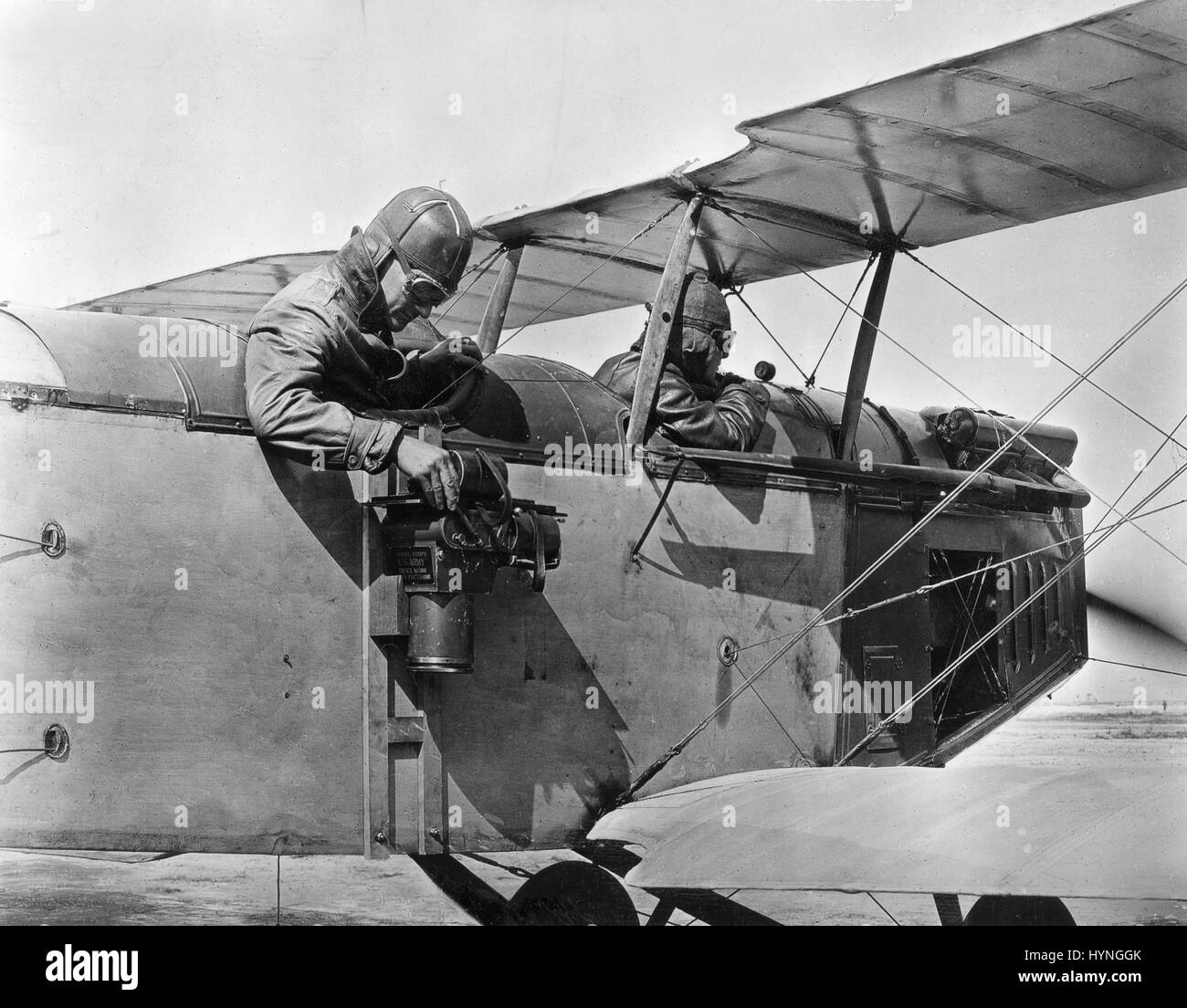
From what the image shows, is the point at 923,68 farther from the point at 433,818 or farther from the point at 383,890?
the point at 383,890

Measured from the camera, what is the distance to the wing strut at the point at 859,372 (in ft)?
20.8

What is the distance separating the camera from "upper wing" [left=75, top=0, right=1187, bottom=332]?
4613mm

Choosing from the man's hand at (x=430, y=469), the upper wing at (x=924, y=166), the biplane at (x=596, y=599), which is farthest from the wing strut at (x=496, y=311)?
the man's hand at (x=430, y=469)

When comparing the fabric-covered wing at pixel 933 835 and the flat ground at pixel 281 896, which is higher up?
the fabric-covered wing at pixel 933 835

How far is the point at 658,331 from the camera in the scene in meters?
5.49

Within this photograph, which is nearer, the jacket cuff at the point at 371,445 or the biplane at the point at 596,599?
the biplane at the point at 596,599

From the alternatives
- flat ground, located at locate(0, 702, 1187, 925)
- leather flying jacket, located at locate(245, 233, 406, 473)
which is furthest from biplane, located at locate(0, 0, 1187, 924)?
flat ground, located at locate(0, 702, 1187, 925)

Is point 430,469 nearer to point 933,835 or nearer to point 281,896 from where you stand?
point 933,835

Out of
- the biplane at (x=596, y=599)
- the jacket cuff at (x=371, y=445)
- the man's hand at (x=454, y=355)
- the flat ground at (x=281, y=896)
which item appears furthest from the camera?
the flat ground at (x=281, y=896)

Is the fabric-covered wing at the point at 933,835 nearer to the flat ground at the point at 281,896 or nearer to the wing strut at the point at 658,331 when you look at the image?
the flat ground at the point at 281,896

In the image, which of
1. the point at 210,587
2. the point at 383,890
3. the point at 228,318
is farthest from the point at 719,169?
the point at 383,890

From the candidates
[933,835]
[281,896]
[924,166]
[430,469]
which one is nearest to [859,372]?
[924,166]

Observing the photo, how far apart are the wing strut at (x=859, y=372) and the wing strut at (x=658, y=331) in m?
1.19
